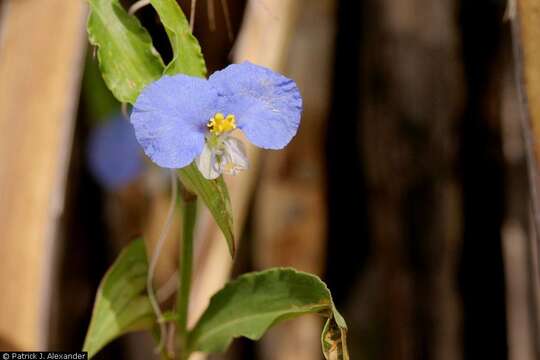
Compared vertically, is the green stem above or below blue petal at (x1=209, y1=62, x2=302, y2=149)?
below

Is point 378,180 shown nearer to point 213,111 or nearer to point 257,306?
point 257,306

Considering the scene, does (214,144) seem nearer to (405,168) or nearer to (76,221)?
(405,168)

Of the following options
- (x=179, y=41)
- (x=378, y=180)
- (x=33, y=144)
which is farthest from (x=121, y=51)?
(x=378, y=180)

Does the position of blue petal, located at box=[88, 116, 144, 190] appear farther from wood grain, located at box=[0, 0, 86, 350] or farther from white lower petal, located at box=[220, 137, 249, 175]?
white lower petal, located at box=[220, 137, 249, 175]

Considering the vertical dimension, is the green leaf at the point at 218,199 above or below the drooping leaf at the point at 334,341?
above

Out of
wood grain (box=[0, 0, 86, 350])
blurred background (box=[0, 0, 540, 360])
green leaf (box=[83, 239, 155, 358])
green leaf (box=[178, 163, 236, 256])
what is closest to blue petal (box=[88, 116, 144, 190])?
blurred background (box=[0, 0, 540, 360])

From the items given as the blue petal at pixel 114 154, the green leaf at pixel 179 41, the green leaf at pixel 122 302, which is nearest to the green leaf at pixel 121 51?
the green leaf at pixel 179 41

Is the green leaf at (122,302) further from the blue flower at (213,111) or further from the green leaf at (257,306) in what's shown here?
the blue flower at (213,111)

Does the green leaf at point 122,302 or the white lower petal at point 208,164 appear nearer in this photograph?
the white lower petal at point 208,164
